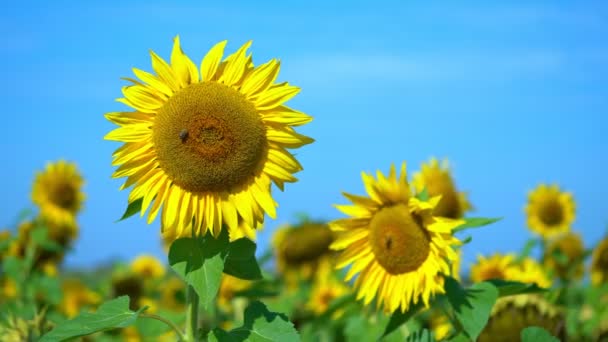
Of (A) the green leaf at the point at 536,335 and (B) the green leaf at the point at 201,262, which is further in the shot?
(A) the green leaf at the point at 536,335

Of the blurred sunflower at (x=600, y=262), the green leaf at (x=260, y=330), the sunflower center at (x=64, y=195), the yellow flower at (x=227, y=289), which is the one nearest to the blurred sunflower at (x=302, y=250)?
the yellow flower at (x=227, y=289)

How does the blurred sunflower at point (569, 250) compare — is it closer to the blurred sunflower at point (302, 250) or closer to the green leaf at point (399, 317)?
the blurred sunflower at point (302, 250)

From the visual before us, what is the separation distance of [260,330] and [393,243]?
1.04 meters

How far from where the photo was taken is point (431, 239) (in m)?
3.79

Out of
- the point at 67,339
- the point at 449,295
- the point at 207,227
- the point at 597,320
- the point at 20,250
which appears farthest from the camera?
the point at 20,250

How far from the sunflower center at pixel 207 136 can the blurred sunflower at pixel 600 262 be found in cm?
648

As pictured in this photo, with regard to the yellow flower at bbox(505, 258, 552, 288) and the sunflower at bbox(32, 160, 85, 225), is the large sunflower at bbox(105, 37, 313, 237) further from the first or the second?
the sunflower at bbox(32, 160, 85, 225)

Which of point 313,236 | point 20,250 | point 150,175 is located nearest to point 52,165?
point 20,250

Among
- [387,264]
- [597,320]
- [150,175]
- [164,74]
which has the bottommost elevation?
[597,320]

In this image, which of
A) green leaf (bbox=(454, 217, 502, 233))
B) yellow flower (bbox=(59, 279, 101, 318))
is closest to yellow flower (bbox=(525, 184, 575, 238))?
yellow flower (bbox=(59, 279, 101, 318))

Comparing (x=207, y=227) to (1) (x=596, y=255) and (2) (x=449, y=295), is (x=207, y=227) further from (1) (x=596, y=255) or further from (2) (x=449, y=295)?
(1) (x=596, y=255)

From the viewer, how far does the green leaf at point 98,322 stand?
2814 millimetres

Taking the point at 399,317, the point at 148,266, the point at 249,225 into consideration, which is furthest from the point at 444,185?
the point at 148,266

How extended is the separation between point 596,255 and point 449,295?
5.72m
